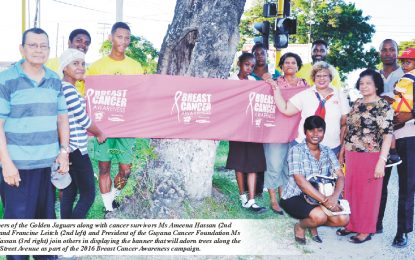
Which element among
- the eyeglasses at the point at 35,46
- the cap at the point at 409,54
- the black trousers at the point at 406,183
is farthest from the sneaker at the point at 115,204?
the cap at the point at 409,54

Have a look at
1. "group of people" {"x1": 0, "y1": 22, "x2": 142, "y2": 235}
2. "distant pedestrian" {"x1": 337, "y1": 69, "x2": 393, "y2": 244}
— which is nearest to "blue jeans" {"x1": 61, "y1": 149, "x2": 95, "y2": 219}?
"group of people" {"x1": 0, "y1": 22, "x2": 142, "y2": 235}

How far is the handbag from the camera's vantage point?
483 centimetres

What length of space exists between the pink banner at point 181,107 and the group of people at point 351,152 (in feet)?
1.05

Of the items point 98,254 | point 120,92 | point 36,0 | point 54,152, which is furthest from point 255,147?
point 36,0

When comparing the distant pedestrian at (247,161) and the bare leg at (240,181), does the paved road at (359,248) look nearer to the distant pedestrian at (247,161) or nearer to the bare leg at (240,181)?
the distant pedestrian at (247,161)

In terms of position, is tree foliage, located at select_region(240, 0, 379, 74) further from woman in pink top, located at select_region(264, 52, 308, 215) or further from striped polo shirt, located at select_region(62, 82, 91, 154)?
striped polo shirt, located at select_region(62, 82, 91, 154)

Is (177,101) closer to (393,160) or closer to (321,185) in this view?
(321,185)

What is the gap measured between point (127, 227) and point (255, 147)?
202cm

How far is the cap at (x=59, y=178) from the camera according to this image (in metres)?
3.86

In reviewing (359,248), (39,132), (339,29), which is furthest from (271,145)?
(339,29)

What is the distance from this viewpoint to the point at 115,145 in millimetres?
5492

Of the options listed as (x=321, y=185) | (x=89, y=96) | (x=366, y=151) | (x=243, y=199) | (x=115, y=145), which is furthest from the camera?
(x=243, y=199)

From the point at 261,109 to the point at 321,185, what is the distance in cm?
131

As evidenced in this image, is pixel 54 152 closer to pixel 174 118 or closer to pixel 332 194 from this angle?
pixel 174 118
